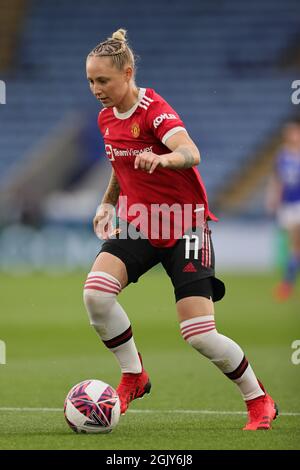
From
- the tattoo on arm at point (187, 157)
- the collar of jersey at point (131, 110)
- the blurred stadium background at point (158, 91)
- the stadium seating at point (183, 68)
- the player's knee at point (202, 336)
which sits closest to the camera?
the tattoo on arm at point (187, 157)

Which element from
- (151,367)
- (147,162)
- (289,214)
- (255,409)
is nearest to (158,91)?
(289,214)

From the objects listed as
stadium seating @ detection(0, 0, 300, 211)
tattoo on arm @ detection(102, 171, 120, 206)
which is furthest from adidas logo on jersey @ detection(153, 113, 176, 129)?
stadium seating @ detection(0, 0, 300, 211)

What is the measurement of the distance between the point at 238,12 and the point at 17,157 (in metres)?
6.27

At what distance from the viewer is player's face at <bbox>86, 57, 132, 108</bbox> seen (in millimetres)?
5688

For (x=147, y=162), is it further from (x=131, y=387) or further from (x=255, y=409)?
(x=131, y=387)

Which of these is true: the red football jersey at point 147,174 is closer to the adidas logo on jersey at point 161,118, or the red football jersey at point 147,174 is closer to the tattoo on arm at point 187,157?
the adidas logo on jersey at point 161,118

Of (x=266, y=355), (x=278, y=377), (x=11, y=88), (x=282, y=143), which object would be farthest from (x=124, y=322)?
(x=11, y=88)

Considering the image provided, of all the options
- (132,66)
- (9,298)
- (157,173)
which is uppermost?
(132,66)

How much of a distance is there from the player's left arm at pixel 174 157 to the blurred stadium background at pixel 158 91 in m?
10.5

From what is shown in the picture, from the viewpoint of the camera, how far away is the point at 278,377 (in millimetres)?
8000

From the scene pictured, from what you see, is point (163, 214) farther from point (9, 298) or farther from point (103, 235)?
point (9, 298)

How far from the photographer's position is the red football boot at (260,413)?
5.63 m

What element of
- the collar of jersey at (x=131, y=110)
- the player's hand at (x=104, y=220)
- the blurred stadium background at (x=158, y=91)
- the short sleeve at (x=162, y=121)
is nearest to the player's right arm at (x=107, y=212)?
the player's hand at (x=104, y=220)

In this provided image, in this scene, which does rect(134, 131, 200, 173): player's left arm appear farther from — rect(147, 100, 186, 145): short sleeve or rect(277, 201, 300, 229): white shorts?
rect(277, 201, 300, 229): white shorts
